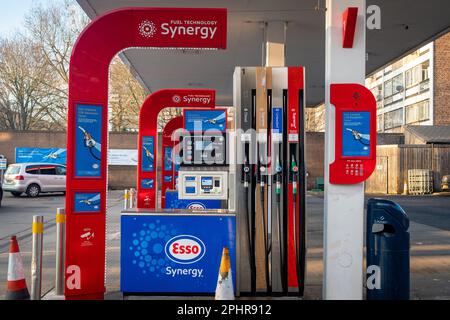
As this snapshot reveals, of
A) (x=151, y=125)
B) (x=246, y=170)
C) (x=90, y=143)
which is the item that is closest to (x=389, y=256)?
(x=246, y=170)

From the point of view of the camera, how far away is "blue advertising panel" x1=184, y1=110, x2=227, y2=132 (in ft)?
43.6

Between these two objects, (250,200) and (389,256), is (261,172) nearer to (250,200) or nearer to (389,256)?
(250,200)

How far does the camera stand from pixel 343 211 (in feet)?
18.6

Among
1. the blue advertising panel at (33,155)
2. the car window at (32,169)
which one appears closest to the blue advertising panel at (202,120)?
the car window at (32,169)

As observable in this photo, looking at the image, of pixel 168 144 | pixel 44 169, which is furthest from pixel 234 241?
pixel 44 169

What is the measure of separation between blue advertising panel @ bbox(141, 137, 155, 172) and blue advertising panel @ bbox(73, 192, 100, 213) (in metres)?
6.57

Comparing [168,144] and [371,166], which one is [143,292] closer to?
[371,166]

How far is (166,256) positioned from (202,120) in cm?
780

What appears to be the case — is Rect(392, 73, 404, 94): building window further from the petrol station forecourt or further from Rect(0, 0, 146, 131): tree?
the petrol station forecourt

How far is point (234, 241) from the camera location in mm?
5984

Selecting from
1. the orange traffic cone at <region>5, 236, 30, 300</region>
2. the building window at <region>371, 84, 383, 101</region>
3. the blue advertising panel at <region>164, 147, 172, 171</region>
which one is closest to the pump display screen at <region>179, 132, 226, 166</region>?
the orange traffic cone at <region>5, 236, 30, 300</region>

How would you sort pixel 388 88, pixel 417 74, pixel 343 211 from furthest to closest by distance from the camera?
pixel 388 88 → pixel 417 74 → pixel 343 211

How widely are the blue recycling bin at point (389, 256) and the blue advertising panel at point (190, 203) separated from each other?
4.81 meters

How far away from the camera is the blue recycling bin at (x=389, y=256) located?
552 cm
